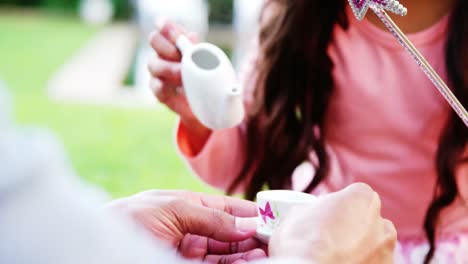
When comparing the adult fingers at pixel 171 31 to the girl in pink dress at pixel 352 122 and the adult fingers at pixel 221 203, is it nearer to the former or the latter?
the girl in pink dress at pixel 352 122

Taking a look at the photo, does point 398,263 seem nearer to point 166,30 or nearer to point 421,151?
point 421,151

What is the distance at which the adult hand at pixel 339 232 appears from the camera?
642 mm

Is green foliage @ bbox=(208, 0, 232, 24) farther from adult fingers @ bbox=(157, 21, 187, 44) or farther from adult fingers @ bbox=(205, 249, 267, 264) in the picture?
adult fingers @ bbox=(205, 249, 267, 264)

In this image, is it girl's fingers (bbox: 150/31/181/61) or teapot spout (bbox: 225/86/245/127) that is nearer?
teapot spout (bbox: 225/86/245/127)

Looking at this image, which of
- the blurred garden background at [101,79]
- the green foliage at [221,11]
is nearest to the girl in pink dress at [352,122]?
the blurred garden background at [101,79]

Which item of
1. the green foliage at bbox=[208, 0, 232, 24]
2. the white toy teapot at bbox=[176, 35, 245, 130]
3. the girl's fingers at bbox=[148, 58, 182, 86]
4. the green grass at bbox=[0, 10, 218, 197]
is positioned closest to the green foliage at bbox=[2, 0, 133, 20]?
the green foliage at bbox=[208, 0, 232, 24]

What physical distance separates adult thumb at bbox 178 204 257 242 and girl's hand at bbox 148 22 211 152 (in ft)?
1.09

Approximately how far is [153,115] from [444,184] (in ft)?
8.73

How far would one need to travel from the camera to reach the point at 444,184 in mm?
1195

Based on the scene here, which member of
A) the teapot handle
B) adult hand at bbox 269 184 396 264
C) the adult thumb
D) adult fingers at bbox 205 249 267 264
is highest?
adult hand at bbox 269 184 396 264

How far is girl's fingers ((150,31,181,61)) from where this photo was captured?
1.12m

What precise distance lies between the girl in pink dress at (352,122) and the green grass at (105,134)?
1.50ft

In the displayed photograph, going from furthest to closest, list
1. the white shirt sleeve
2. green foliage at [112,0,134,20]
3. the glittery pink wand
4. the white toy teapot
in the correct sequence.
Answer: green foliage at [112,0,134,20], the white toy teapot, the glittery pink wand, the white shirt sleeve

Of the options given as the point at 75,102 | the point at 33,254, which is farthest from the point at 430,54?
the point at 75,102
